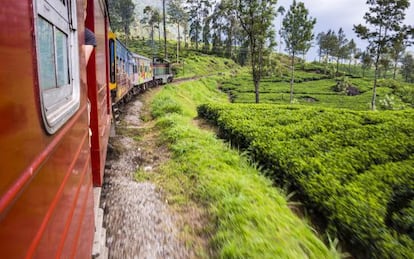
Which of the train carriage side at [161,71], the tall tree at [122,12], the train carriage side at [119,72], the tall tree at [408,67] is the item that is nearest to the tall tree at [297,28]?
the train carriage side at [161,71]

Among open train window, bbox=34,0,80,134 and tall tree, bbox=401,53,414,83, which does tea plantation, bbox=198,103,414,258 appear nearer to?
open train window, bbox=34,0,80,134

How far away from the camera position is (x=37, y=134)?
0.90 metres

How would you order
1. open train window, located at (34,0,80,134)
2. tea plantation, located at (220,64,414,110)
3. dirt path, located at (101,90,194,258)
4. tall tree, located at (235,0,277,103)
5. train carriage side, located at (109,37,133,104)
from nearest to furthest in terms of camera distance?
open train window, located at (34,0,80,134)
dirt path, located at (101,90,194,258)
train carriage side, located at (109,37,133,104)
tall tree, located at (235,0,277,103)
tea plantation, located at (220,64,414,110)

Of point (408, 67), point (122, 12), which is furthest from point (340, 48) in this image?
point (122, 12)

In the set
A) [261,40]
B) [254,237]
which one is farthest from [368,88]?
[254,237]

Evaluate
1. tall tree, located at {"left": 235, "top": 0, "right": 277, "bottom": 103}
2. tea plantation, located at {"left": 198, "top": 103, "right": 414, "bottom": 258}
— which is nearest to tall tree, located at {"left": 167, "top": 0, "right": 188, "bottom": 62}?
tall tree, located at {"left": 235, "top": 0, "right": 277, "bottom": 103}

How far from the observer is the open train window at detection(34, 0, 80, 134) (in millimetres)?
1037

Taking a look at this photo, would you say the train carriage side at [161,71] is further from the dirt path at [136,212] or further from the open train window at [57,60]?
the open train window at [57,60]

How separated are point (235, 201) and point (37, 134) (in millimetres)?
3312

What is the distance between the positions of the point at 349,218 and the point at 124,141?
5305 mm

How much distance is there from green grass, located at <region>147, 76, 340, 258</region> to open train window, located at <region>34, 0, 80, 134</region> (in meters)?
2.30

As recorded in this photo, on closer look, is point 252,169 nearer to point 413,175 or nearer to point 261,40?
point 413,175

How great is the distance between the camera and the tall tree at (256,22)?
17812 millimetres

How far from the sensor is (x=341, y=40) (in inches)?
2721
